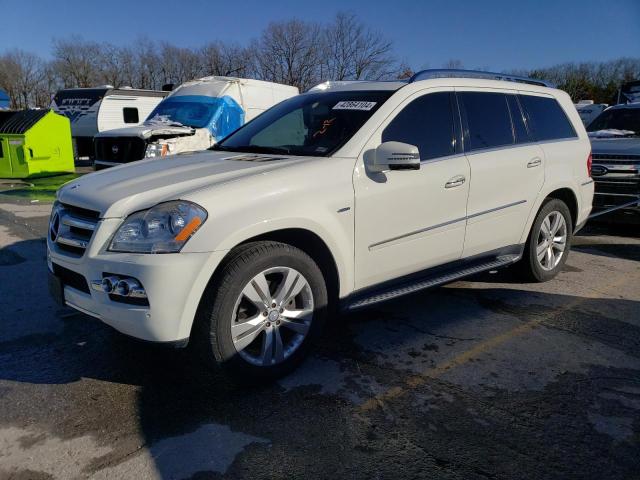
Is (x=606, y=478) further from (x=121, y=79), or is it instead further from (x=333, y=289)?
(x=121, y=79)

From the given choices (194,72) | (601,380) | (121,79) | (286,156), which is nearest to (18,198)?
(286,156)

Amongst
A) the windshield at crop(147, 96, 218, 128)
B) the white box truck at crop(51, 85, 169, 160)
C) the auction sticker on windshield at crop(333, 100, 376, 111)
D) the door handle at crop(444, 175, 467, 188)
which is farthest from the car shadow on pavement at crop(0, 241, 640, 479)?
the white box truck at crop(51, 85, 169, 160)

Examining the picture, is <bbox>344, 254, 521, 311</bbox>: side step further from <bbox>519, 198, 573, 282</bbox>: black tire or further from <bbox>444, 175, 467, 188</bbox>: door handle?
<bbox>444, 175, 467, 188</bbox>: door handle

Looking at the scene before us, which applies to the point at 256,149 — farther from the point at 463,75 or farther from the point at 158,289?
the point at 463,75

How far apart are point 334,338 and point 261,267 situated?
1081 millimetres

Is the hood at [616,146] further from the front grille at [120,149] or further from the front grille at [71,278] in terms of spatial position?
the front grille at [120,149]

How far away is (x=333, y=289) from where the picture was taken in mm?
3107

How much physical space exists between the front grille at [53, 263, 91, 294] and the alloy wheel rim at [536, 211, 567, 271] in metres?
3.74

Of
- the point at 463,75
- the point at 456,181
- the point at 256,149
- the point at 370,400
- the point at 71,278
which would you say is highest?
the point at 463,75

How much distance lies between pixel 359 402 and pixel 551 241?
9.65 feet

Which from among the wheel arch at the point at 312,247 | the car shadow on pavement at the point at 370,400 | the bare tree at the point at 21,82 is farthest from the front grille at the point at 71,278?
the bare tree at the point at 21,82

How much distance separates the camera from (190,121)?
30.8 feet

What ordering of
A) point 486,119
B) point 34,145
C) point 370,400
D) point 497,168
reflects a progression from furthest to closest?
point 34,145
point 486,119
point 497,168
point 370,400

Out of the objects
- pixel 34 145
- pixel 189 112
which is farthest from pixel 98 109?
pixel 189 112
